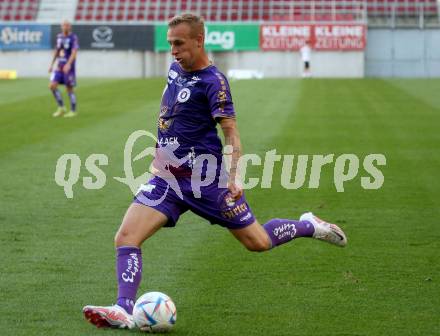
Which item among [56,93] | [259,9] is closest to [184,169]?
[56,93]

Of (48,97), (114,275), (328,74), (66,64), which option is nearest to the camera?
(114,275)

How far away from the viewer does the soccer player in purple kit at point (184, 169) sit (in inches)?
250

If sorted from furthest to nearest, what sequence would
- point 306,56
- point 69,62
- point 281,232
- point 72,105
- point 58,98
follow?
point 306,56, point 69,62, point 72,105, point 58,98, point 281,232

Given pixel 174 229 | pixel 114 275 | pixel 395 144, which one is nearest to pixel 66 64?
pixel 395 144

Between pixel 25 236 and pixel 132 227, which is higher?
pixel 132 227

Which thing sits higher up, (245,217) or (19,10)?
(19,10)

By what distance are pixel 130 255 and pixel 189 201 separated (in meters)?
0.53

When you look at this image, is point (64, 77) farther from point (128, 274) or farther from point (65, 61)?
point (128, 274)

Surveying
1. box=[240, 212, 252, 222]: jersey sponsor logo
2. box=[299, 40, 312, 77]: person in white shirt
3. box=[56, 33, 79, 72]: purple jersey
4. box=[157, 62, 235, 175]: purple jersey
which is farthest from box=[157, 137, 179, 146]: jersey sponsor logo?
box=[299, 40, 312, 77]: person in white shirt

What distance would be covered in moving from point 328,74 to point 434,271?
39.1 metres

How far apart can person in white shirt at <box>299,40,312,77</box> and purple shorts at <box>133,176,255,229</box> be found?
38793mm

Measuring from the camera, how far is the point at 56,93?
896 inches

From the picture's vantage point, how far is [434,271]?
805 centimetres

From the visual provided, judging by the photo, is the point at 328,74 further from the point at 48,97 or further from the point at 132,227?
the point at 132,227
